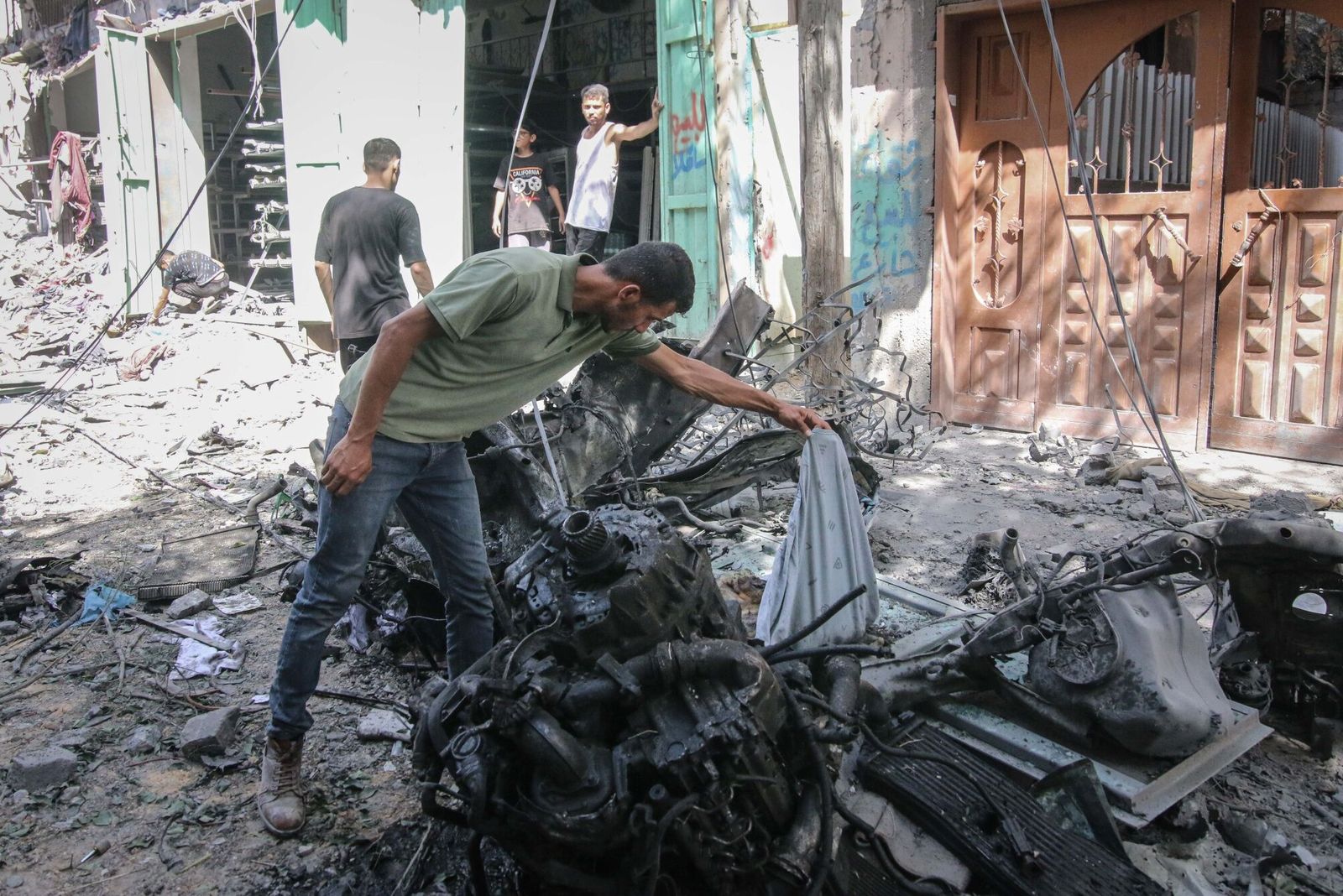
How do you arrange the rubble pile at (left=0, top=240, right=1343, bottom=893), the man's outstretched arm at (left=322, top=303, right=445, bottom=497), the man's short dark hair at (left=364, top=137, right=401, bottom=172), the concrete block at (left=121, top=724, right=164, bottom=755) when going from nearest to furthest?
the rubble pile at (left=0, top=240, right=1343, bottom=893) → the man's outstretched arm at (left=322, top=303, right=445, bottom=497) → the concrete block at (left=121, top=724, right=164, bottom=755) → the man's short dark hair at (left=364, top=137, right=401, bottom=172)

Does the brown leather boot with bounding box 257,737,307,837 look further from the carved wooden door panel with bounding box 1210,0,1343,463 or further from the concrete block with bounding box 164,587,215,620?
the carved wooden door panel with bounding box 1210,0,1343,463

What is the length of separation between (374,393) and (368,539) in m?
0.49

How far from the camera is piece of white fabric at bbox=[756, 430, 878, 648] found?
358 centimetres

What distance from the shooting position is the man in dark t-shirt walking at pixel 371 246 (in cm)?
604

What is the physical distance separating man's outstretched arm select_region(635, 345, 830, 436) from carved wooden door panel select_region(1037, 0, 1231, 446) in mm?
3684

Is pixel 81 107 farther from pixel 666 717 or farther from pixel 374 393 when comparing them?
pixel 666 717

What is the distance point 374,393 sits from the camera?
292 centimetres

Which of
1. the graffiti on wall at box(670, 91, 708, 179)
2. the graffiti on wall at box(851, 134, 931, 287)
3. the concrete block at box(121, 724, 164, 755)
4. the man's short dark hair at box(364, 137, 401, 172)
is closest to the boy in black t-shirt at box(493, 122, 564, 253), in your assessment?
the graffiti on wall at box(670, 91, 708, 179)

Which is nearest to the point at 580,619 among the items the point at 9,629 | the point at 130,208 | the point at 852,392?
the point at 9,629

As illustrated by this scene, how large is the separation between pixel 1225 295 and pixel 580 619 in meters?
5.67

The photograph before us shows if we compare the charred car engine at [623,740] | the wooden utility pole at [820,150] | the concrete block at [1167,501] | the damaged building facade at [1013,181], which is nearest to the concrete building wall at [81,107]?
the damaged building facade at [1013,181]

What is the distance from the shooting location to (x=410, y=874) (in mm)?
2832

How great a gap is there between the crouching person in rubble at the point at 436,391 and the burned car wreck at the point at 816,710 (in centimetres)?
50

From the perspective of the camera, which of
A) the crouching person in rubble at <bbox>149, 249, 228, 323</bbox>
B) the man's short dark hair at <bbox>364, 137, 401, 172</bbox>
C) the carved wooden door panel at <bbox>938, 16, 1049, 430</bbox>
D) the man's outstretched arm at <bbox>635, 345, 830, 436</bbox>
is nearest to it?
the man's outstretched arm at <bbox>635, 345, 830, 436</bbox>
